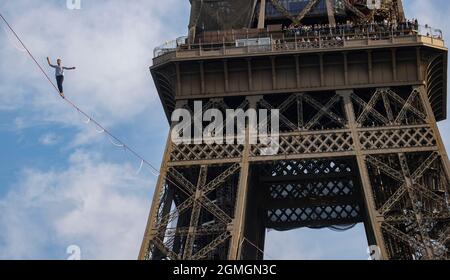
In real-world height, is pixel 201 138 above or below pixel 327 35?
below

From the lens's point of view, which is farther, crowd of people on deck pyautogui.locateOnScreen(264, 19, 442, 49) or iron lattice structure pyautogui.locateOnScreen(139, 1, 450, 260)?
crowd of people on deck pyautogui.locateOnScreen(264, 19, 442, 49)

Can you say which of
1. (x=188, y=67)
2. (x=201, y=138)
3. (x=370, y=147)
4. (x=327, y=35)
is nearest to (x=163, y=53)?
(x=188, y=67)

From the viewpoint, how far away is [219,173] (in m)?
44.1

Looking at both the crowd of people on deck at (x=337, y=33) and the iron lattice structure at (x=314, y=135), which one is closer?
the iron lattice structure at (x=314, y=135)

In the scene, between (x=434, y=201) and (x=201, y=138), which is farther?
(x=201, y=138)

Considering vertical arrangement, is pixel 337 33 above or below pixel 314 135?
above

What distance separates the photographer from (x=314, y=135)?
141 feet

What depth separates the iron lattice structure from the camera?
4038 centimetres

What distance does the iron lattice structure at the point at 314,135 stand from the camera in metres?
40.4
